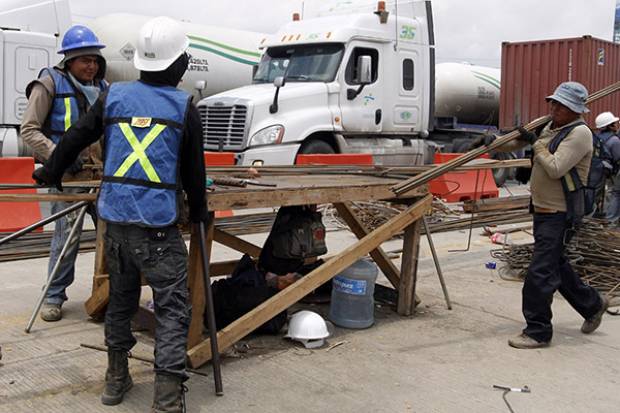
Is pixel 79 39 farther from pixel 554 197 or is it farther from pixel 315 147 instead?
pixel 315 147

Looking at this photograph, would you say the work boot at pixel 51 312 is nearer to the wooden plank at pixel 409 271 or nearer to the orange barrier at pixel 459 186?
the wooden plank at pixel 409 271

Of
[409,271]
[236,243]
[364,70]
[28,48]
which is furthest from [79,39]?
[364,70]

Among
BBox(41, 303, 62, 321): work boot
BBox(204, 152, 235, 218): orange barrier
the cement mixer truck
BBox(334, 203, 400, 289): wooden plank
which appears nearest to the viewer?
BBox(41, 303, 62, 321): work boot

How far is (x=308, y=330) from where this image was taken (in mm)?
4953

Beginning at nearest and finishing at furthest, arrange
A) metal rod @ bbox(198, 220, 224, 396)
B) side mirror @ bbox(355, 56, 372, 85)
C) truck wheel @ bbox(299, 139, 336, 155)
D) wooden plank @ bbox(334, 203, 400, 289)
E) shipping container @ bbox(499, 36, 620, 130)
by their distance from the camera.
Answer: metal rod @ bbox(198, 220, 224, 396)
wooden plank @ bbox(334, 203, 400, 289)
truck wheel @ bbox(299, 139, 336, 155)
side mirror @ bbox(355, 56, 372, 85)
shipping container @ bbox(499, 36, 620, 130)

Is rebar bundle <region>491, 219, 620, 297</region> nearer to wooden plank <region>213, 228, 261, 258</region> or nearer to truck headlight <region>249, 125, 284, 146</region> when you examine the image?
wooden plank <region>213, 228, 261, 258</region>

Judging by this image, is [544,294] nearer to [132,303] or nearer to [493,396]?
[493,396]

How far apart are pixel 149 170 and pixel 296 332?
1892 millimetres

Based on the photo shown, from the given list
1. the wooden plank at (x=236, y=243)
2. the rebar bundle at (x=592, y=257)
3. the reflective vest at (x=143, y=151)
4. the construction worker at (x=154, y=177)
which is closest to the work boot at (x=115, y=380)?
the construction worker at (x=154, y=177)

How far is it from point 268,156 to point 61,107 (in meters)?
7.08

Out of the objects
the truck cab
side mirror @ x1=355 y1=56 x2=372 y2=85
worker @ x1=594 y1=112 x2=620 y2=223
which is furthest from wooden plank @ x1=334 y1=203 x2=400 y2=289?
side mirror @ x1=355 y1=56 x2=372 y2=85

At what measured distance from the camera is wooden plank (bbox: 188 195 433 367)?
448 centimetres

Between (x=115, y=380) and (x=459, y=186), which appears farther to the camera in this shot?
(x=459, y=186)

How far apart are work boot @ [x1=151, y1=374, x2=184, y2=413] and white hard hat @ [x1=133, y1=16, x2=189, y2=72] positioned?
161cm
